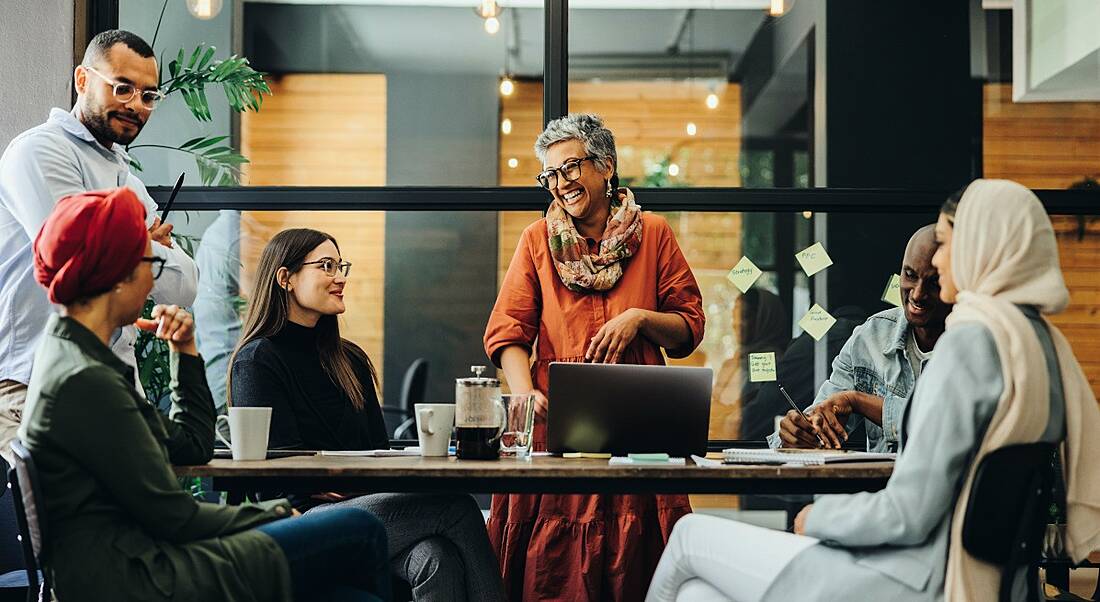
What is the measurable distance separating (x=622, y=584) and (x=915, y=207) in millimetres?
2012

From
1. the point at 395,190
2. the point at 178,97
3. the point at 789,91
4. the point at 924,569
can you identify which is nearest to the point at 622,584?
the point at 924,569

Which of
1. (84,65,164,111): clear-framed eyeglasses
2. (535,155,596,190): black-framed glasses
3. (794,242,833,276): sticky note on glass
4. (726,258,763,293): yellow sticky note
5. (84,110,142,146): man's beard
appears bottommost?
(726,258,763,293): yellow sticky note

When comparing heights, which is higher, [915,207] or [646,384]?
[915,207]

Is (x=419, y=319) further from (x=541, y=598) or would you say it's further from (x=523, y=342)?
(x=541, y=598)

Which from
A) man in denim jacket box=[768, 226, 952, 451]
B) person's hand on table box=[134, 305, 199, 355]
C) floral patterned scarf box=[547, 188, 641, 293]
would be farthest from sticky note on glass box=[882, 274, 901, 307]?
person's hand on table box=[134, 305, 199, 355]

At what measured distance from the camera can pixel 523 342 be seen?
3229mm

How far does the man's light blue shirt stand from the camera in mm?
2889

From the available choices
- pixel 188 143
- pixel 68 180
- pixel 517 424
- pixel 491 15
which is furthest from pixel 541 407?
pixel 188 143

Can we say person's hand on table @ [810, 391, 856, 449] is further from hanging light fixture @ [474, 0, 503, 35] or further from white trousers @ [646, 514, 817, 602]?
hanging light fixture @ [474, 0, 503, 35]

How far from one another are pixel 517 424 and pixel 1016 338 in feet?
3.63

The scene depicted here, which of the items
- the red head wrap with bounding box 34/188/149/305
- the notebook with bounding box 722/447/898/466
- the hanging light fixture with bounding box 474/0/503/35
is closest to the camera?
the red head wrap with bounding box 34/188/149/305

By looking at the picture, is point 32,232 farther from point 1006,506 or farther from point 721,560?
point 1006,506

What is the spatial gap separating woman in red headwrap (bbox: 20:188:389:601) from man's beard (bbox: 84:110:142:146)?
3.60 ft

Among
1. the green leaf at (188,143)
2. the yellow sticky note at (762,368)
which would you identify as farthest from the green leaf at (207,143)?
the yellow sticky note at (762,368)
